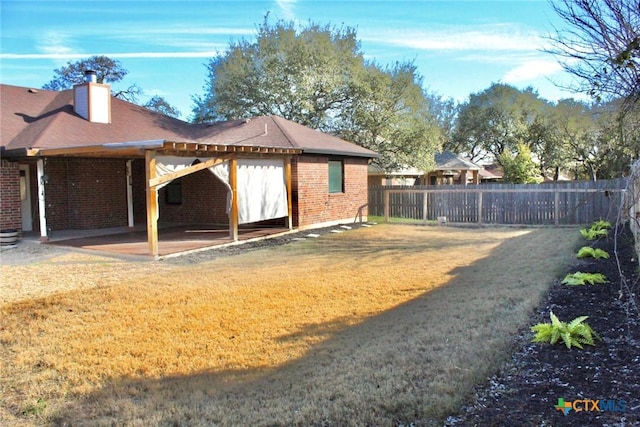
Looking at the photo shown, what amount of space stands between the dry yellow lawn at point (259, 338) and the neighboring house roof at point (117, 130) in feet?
16.7

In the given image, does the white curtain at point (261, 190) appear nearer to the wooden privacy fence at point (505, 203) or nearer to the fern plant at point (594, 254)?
the wooden privacy fence at point (505, 203)

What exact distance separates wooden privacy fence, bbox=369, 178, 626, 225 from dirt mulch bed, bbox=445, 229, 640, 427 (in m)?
11.9

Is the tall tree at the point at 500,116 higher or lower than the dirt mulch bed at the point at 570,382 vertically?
higher

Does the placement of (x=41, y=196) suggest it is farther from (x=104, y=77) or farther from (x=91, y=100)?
(x=104, y=77)

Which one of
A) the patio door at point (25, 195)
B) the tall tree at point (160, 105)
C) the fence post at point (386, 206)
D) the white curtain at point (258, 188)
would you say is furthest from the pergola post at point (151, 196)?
the tall tree at point (160, 105)

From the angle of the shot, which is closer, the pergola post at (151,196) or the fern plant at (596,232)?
the pergola post at (151,196)

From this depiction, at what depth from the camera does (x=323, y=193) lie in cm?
1709

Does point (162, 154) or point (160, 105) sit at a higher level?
point (160, 105)

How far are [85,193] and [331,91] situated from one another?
1292cm

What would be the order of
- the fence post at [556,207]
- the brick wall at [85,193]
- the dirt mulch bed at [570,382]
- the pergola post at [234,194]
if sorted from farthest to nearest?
the fence post at [556,207] < the brick wall at [85,193] < the pergola post at [234,194] < the dirt mulch bed at [570,382]

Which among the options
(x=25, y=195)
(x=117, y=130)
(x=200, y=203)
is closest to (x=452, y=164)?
(x=200, y=203)

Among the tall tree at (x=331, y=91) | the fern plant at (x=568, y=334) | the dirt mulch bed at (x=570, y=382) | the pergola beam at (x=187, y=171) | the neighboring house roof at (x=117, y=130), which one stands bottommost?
the dirt mulch bed at (x=570, y=382)

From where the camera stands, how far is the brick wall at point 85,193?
1502cm

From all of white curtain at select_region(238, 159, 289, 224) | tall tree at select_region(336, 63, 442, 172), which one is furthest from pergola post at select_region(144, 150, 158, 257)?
tall tree at select_region(336, 63, 442, 172)
